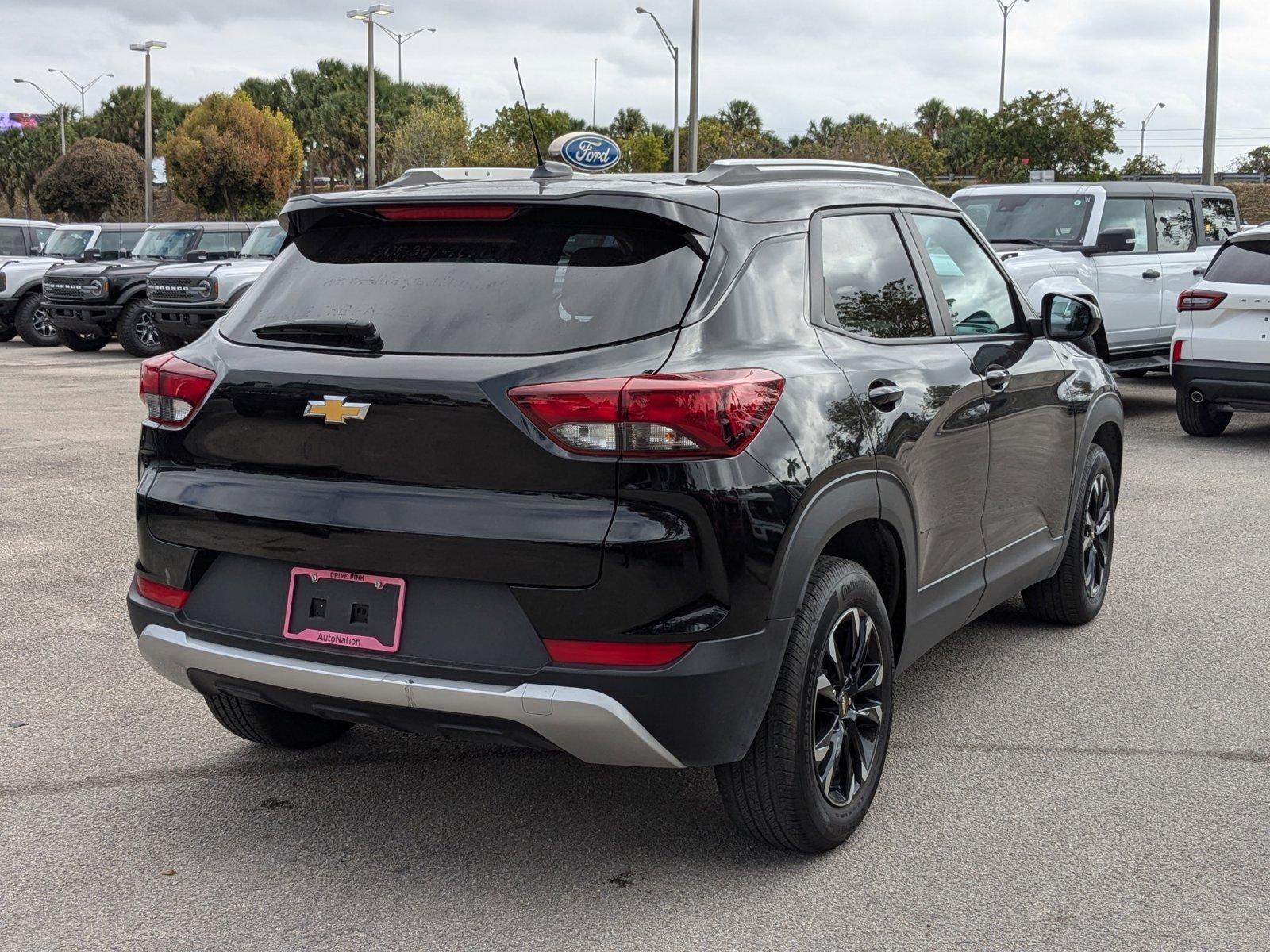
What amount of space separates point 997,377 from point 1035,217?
9028 mm

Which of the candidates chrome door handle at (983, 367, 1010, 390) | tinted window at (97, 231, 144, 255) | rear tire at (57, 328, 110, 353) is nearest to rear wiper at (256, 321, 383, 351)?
chrome door handle at (983, 367, 1010, 390)

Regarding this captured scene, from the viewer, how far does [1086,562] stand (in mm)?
5816


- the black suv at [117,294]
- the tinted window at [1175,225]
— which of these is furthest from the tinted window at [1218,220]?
the black suv at [117,294]

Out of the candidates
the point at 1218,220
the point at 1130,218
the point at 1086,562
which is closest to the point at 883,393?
the point at 1086,562

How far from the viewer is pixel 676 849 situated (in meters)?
3.74

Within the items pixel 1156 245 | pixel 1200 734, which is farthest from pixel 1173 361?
pixel 1200 734

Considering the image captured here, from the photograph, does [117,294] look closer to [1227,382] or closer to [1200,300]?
[1200,300]

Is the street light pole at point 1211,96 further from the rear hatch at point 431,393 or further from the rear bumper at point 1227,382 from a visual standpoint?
the rear hatch at point 431,393

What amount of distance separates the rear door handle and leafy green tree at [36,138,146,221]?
5654 centimetres

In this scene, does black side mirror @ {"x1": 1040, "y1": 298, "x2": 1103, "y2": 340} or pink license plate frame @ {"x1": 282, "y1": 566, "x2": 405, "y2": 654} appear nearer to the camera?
pink license plate frame @ {"x1": 282, "y1": 566, "x2": 405, "y2": 654}

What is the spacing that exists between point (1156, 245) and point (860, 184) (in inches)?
399

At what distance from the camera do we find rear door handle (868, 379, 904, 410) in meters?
3.83

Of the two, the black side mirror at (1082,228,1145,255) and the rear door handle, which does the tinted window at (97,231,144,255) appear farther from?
the rear door handle

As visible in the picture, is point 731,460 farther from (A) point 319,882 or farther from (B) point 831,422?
(A) point 319,882
